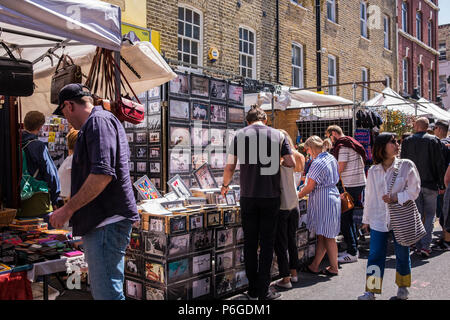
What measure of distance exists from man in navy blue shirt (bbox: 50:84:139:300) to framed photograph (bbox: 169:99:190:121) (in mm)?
2907

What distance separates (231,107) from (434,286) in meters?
3.75

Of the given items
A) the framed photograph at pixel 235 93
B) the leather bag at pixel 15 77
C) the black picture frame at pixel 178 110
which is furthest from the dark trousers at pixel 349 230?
the leather bag at pixel 15 77

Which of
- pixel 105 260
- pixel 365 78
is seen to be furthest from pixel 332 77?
pixel 105 260

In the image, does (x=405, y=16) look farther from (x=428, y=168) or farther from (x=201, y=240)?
(x=201, y=240)

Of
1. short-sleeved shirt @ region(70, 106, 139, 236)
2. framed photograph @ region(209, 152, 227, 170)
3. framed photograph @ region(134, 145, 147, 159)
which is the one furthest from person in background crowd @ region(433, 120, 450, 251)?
short-sleeved shirt @ region(70, 106, 139, 236)

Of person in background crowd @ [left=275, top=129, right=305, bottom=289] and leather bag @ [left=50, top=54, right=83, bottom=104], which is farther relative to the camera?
person in background crowd @ [left=275, top=129, right=305, bottom=289]

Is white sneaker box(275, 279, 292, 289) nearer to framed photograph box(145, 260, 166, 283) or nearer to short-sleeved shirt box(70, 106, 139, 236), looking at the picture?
framed photograph box(145, 260, 166, 283)

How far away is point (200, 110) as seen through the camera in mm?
6309

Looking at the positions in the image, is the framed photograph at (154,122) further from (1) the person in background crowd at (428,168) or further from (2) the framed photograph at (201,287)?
(1) the person in background crowd at (428,168)

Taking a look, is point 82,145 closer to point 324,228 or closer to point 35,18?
point 35,18

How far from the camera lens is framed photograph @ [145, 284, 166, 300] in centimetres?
421

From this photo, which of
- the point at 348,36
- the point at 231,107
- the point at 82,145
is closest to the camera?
the point at 82,145

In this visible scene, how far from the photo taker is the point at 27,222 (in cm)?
473
